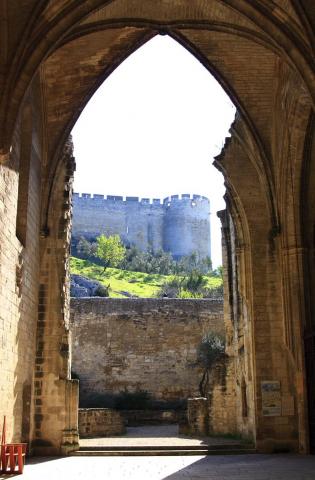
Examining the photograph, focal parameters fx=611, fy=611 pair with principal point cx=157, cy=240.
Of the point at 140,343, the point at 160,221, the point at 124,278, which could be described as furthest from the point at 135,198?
the point at 140,343

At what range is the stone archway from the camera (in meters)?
10.6

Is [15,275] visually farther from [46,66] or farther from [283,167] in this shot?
[283,167]

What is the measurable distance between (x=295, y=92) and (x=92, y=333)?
15432mm

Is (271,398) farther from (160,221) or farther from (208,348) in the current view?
(160,221)

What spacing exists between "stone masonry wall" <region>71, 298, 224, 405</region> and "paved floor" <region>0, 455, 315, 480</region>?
12.3 meters

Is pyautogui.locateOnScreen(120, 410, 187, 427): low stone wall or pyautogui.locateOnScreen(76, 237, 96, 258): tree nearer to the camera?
pyautogui.locateOnScreen(120, 410, 187, 427): low stone wall

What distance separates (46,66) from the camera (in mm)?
11375

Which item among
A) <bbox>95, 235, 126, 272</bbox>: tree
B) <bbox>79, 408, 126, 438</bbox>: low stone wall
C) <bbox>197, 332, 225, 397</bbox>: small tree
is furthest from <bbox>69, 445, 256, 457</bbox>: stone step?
<bbox>95, 235, 126, 272</bbox>: tree

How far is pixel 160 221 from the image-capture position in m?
70.0

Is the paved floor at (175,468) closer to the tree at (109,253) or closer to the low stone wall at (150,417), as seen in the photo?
the low stone wall at (150,417)

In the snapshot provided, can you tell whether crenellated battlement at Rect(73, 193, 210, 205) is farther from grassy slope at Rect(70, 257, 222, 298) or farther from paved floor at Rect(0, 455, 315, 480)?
paved floor at Rect(0, 455, 315, 480)

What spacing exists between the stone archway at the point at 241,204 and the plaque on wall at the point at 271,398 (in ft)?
0.19

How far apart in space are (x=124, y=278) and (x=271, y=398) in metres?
38.5

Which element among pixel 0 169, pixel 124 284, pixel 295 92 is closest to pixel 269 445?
pixel 295 92
